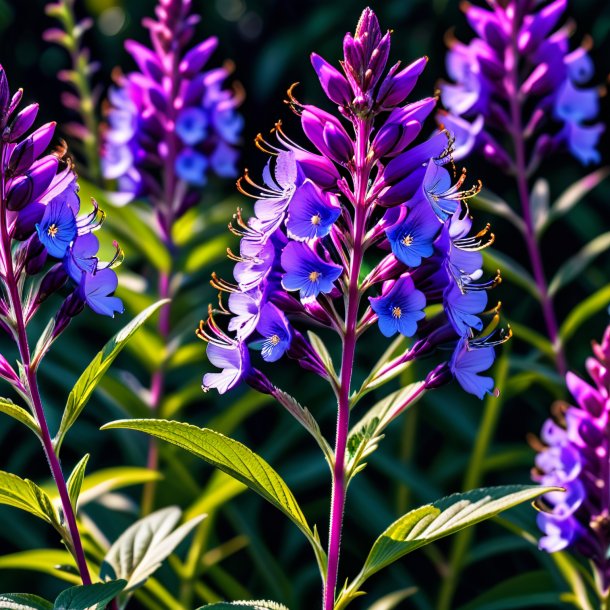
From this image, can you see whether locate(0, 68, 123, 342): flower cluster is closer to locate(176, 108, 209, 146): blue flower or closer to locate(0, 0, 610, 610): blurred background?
locate(0, 0, 610, 610): blurred background

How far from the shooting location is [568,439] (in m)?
2.56

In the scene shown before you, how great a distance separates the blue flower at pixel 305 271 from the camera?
6.02 feet

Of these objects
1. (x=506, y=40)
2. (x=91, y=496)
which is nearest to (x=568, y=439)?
(x=91, y=496)

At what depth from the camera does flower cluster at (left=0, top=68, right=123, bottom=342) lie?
191 centimetres

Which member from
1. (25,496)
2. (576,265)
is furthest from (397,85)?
(576,265)

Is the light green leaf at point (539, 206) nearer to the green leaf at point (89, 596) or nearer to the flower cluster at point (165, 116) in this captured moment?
the flower cluster at point (165, 116)

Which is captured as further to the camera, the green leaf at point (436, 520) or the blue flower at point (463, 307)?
the blue flower at point (463, 307)

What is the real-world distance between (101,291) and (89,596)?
2.08ft

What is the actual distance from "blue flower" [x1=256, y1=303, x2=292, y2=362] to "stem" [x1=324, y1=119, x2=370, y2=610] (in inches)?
4.7

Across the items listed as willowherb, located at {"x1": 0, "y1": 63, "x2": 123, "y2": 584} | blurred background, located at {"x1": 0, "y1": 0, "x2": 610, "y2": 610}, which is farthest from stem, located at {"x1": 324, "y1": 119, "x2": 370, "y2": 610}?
blurred background, located at {"x1": 0, "y1": 0, "x2": 610, "y2": 610}

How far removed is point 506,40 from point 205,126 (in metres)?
1.17

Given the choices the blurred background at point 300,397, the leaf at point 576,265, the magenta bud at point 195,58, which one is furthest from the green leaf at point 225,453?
the magenta bud at point 195,58

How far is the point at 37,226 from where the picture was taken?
1.90m

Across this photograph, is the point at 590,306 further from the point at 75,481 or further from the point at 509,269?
the point at 75,481
